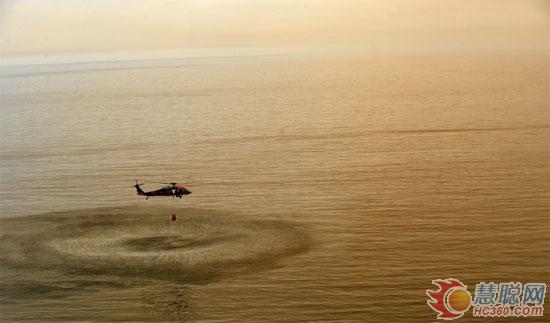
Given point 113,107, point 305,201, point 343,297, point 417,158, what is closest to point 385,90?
point 113,107

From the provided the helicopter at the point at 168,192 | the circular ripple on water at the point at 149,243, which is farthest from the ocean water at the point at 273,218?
the helicopter at the point at 168,192

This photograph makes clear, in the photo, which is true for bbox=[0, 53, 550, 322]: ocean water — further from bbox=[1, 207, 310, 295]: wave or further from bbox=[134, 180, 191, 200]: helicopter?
bbox=[134, 180, 191, 200]: helicopter

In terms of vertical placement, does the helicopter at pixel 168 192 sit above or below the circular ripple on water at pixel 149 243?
above

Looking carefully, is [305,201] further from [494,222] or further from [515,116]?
[515,116]

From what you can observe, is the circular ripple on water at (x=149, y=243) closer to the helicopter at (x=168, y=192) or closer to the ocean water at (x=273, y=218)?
the ocean water at (x=273, y=218)

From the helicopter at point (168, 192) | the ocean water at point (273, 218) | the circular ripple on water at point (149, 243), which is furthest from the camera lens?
the helicopter at point (168, 192)

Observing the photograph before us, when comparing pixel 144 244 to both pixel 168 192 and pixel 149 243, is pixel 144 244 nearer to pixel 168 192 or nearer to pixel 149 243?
pixel 149 243
